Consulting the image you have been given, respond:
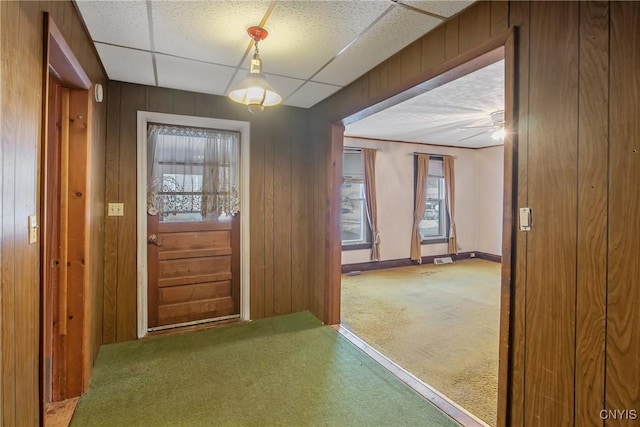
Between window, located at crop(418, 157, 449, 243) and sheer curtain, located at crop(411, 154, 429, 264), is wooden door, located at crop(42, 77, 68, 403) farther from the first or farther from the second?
window, located at crop(418, 157, 449, 243)

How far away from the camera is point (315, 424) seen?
74.1 inches

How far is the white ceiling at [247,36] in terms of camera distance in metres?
1.80

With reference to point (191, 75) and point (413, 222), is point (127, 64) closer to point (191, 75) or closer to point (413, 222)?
point (191, 75)

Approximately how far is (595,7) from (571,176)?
663 mm

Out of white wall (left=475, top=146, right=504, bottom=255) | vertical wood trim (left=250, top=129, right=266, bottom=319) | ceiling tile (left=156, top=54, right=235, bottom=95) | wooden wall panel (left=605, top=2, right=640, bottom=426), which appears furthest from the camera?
white wall (left=475, top=146, right=504, bottom=255)

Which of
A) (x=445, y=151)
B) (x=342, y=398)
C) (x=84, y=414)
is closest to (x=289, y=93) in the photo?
(x=342, y=398)

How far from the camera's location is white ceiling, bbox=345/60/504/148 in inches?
121

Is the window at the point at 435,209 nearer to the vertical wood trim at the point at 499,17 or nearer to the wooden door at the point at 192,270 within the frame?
the wooden door at the point at 192,270

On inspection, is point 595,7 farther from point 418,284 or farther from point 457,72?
point 418,284

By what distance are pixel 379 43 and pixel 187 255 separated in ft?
8.48

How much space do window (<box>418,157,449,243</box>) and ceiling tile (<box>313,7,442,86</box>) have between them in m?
4.23

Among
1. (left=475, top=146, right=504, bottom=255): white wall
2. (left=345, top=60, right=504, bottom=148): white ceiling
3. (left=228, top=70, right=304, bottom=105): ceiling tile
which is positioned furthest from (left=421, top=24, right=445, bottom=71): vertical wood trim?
(left=475, top=146, right=504, bottom=255): white wall

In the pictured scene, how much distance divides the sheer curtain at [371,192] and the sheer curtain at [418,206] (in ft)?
2.76

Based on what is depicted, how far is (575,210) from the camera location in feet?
4.43
